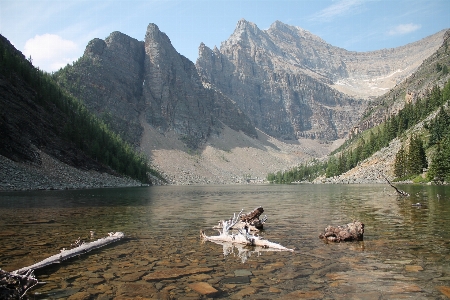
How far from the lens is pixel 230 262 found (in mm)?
14242

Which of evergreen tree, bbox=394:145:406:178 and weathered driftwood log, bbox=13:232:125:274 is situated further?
evergreen tree, bbox=394:145:406:178

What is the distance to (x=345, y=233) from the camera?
18.5 meters

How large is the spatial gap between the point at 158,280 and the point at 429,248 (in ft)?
41.4

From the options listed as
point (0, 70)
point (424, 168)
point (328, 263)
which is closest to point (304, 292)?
point (328, 263)

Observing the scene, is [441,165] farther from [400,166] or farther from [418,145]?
[400,166]

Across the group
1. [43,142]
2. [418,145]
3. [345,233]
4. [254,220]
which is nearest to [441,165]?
[418,145]

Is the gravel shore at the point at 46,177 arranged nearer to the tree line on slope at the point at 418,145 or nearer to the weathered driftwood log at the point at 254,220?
the weathered driftwood log at the point at 254,220

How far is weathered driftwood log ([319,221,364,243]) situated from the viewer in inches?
724

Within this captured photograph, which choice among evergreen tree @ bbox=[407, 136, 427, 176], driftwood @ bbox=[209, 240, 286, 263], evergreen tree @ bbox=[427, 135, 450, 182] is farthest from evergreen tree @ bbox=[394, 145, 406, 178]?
driftwood @ bbox=[209, 240, 286, 263]

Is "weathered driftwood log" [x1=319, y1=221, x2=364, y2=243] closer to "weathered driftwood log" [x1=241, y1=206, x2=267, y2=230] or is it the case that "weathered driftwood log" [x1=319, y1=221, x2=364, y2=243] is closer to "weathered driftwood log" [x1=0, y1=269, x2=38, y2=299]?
"weathered driftwood log" [x1=241, y1=206, x2=267, y2=230]

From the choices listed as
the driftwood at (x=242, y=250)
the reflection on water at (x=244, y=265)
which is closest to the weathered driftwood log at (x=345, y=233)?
the reflection on water at (x=244, y=265)

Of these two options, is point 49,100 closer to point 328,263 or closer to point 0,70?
point 0,70

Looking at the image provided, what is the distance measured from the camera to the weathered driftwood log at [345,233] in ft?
60.3

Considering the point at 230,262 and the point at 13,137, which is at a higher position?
the point at 13,137
